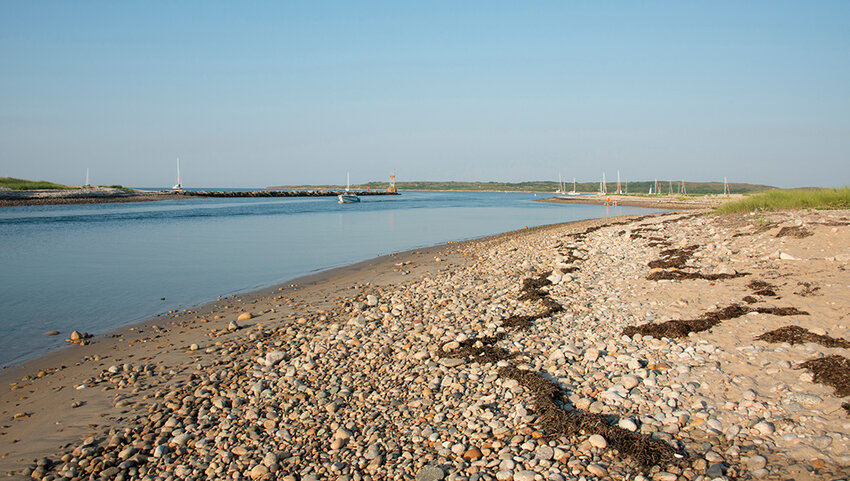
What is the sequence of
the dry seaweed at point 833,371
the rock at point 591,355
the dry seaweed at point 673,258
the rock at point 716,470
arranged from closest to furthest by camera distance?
the rock at point 716,470 < the dry seaweed at point 833,371 < the rock at point 591,355 < the dry seaweed at point 673,258

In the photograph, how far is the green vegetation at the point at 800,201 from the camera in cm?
2175

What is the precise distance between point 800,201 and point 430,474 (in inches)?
954

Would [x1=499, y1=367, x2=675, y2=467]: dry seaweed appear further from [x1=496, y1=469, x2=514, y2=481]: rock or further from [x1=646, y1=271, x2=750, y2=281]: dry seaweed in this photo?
[x1=646, y1=271, x2=750, y2=281]: dry seaweed

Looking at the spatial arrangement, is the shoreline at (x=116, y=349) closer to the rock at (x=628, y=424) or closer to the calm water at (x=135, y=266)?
the calm water at (x=135, y=266)

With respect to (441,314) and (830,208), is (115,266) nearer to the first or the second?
(441,314)

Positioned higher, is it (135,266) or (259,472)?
(135,266)

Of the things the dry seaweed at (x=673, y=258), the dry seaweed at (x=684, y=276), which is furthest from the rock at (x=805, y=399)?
→ the dry seaweed at (x=673, y=258)

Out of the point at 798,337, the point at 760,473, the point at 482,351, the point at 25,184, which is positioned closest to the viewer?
the point at 760,473

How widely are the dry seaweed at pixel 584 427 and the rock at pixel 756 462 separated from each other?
61cm

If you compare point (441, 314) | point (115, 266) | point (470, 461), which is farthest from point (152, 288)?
point (470, 461)

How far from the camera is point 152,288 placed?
1534cm

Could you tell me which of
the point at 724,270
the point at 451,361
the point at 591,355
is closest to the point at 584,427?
the point at 591,355

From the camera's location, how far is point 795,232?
1455 cm

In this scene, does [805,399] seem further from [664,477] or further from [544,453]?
[544,453]
